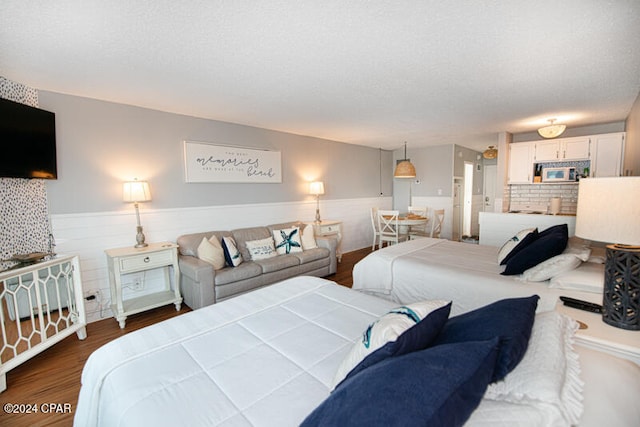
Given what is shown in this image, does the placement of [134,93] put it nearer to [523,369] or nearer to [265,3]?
[265,3]

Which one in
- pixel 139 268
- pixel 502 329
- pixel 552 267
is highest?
pixel 502 329

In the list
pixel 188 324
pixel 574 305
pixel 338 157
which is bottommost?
pixel 188 324

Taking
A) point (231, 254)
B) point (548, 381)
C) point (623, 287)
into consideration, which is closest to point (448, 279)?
point (623, 287)

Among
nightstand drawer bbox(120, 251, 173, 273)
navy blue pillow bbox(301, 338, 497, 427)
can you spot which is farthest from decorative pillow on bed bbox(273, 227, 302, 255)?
navy blue pillow bbox(301, 338, 497, 427)

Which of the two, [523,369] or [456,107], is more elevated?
[456,107]

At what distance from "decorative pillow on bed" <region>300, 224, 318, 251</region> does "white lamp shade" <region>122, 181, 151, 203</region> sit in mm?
2043

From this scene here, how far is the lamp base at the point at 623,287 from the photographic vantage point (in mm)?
1239

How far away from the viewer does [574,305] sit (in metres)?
1.51

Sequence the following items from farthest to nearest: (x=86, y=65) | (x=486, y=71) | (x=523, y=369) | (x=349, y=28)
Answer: (x=486, y=71) → (x=86, y=65) → (x=349, y=28) → (x=523, y=369)

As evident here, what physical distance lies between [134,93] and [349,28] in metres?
2.29

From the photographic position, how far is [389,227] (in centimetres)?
539

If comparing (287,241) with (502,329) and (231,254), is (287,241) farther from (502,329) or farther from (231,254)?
(502,329)

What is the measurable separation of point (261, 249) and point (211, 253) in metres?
0.66

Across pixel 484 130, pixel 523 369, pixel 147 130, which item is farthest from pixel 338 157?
pixel 523 369
